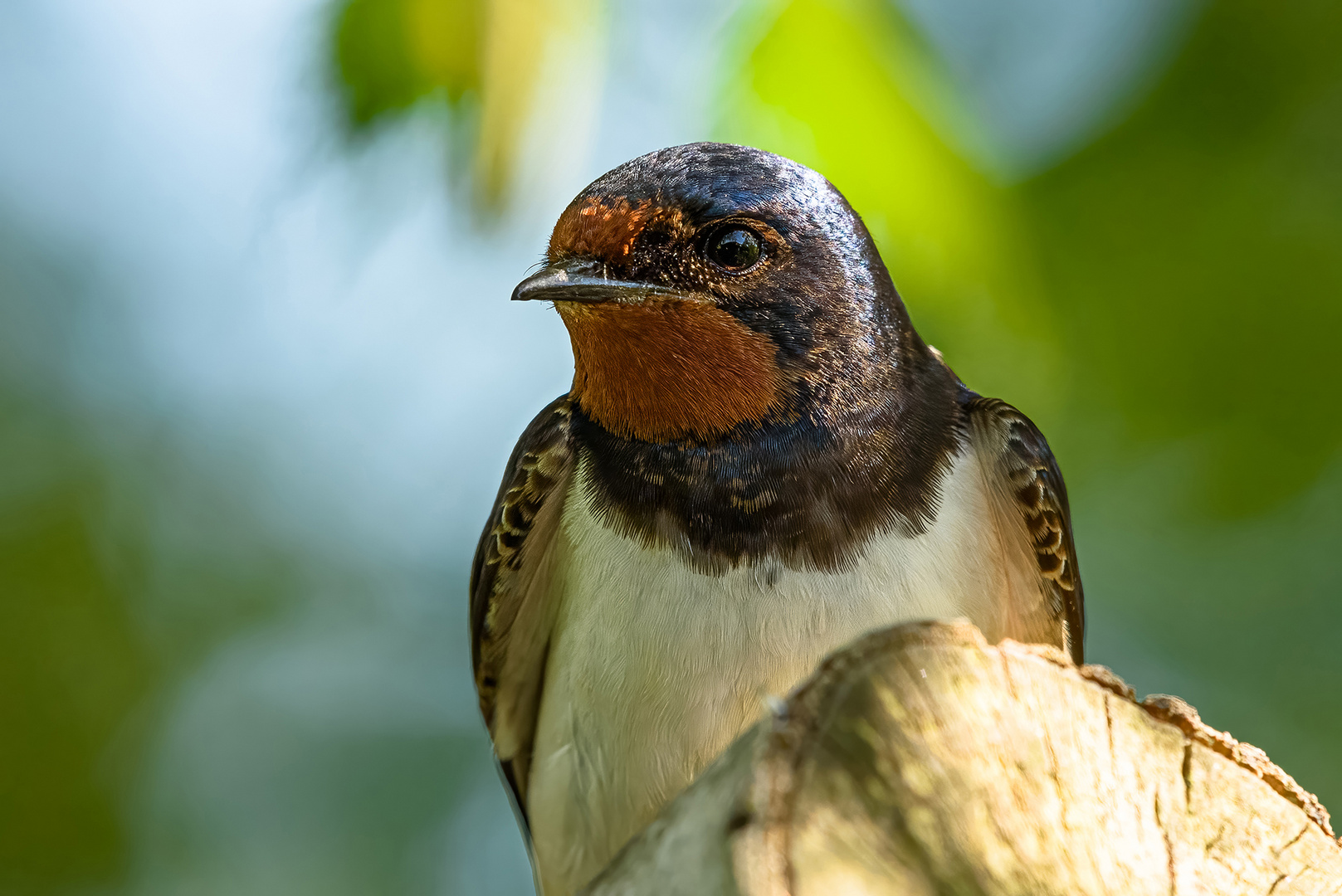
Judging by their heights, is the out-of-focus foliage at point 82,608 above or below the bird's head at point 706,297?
below

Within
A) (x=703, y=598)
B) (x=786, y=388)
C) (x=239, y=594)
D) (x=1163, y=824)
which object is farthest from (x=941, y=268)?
(x=239, y=594)

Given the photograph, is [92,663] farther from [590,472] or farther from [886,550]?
[886,550]

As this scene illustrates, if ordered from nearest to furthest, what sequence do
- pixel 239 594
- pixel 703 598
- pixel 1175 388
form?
pixel 703 598 → pixel 1175 388 → pixel 239 594

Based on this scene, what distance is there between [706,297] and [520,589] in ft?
2.46

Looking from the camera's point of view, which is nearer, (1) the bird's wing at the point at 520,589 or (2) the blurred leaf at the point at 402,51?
(1) the bird's wing at the point at 520,589

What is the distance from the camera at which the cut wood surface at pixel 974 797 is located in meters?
0.88

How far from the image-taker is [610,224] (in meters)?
1.74

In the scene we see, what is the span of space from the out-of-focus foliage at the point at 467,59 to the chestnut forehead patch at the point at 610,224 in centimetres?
65

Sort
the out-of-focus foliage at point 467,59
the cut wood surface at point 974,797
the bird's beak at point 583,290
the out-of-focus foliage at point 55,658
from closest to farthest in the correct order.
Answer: the cut wood surface at point 974,797, the bird's beak at point 583,290, the out-of-focus foliage at point 467,59, the out-of-focus foliage at point 55,658

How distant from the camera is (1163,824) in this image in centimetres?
106

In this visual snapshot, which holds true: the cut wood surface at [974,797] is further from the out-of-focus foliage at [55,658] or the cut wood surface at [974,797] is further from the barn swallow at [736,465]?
the out-of-focus foliage at [55,658]

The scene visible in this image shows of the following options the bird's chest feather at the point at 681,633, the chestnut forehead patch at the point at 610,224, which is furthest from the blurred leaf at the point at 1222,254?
the chestnut forehead patch at the point at 610,224

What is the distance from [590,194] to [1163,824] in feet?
4.01

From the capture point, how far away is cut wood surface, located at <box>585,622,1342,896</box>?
0.88m
